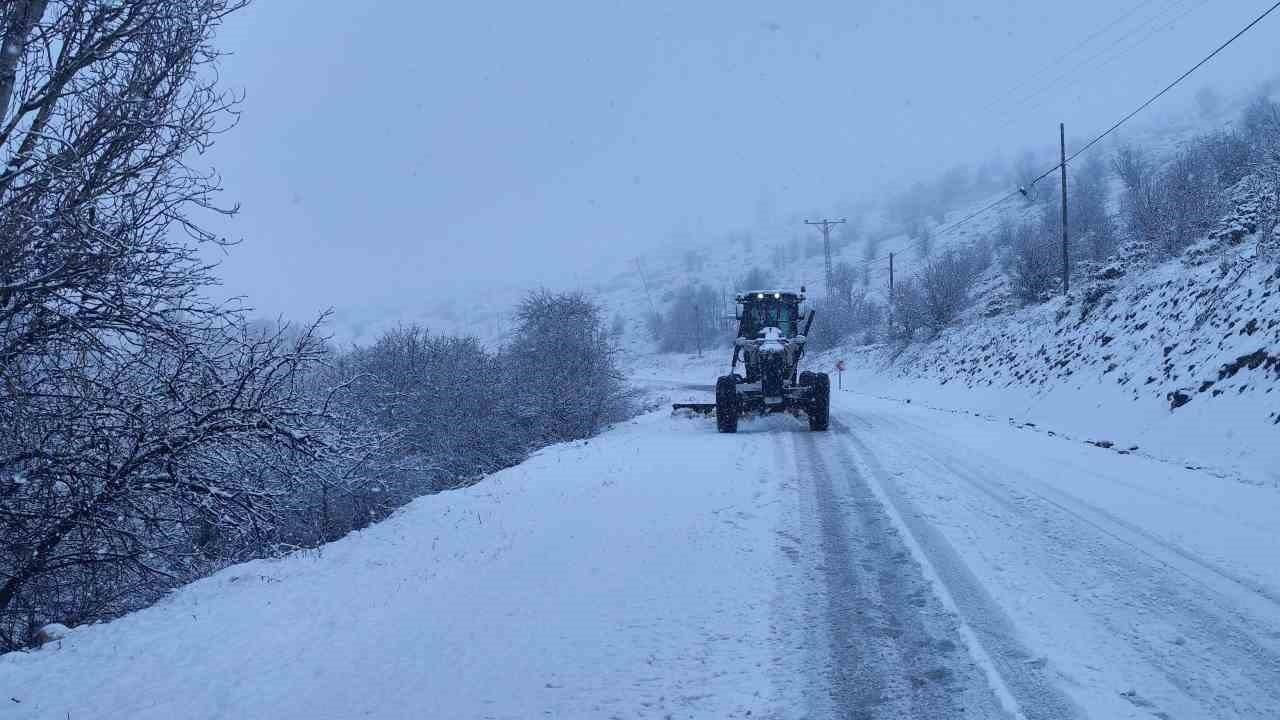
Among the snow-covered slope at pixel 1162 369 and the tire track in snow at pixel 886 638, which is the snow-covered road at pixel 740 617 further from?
the snow-covered slope at pixel 1162 369

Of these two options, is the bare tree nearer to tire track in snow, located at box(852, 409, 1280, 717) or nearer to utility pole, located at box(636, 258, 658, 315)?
tire track in snow, located at box(852, 409, 1280, 717)

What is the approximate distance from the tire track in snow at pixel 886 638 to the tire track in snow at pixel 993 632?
0.42 ft

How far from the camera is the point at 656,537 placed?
6.38 meters

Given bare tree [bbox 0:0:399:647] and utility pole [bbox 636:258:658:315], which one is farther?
utility pole [bbox 636:258:658:315]

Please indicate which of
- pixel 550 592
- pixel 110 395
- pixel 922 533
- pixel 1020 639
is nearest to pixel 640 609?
pixel 550 592

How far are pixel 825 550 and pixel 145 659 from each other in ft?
16.5

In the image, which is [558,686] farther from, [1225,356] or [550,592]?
[1225,356]

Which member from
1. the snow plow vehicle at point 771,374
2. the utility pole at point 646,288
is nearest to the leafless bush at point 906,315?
the snow plow vehicle at point 771,374

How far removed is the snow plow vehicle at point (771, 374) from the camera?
14961 mm

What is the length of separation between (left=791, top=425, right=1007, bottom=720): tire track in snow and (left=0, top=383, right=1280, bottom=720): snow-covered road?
0.06 feet

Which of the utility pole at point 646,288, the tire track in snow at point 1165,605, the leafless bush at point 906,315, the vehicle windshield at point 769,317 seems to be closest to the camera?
the tire track in snow at point 1165,605

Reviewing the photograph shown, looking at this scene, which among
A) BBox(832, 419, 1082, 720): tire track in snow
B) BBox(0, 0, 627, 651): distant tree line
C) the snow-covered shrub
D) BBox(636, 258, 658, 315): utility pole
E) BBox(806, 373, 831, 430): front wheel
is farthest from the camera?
BBox(636, 258, 658, 315): utility pole

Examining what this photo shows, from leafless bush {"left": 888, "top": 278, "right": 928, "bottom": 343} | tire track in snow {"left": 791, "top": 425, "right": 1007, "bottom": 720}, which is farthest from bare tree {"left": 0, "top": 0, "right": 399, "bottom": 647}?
leafless bush {"left": 888, "top": 278, "right": 928, "bottom": 343}

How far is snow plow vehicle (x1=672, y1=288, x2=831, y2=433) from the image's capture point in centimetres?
1496
